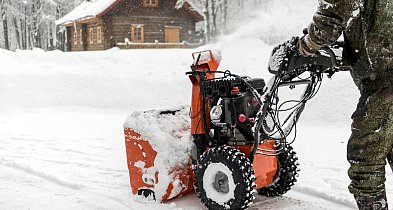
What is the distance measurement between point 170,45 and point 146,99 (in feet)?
54.0

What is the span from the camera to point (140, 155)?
14.7ft

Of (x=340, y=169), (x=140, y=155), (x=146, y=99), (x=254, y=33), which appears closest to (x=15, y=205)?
(x=140, y=155)

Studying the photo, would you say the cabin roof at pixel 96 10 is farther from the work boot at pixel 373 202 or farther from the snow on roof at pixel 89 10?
the work boot at pixel 373 202

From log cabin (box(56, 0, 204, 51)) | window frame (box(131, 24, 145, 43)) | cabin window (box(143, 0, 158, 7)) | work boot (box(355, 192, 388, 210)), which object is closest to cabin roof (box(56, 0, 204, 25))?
log cabin (box(56, 0, 204, 51))

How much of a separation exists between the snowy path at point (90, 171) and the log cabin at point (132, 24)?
18.9 meters

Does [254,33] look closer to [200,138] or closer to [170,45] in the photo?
[170,45]

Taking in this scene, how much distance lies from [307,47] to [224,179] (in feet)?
4.96

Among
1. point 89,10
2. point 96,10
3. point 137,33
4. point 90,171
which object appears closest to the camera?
point 90,171

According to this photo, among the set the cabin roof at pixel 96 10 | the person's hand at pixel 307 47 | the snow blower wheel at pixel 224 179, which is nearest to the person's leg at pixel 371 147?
the person's hand at pixel 307 47

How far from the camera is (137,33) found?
29391 mm

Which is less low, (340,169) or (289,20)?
(289,20)

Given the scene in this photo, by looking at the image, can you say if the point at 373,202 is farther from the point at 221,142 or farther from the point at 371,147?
the point at 221,142

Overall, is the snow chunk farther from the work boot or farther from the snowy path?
the work boot

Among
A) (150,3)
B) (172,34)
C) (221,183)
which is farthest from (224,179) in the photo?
(172,34)
